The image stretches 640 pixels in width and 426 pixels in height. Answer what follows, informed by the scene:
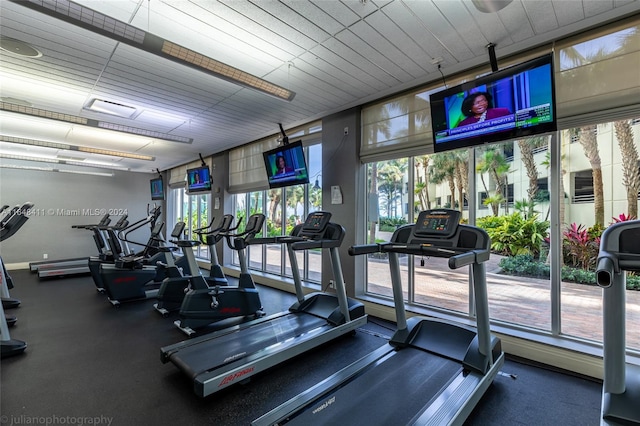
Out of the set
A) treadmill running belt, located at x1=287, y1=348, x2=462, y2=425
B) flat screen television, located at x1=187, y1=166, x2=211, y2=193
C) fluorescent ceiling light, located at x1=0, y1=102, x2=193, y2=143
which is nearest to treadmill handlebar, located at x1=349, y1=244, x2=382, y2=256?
treadmill running belt, located at x1=287, y1=348, x2=462, y2=425

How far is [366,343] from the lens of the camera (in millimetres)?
3400

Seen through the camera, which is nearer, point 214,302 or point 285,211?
point 214,302

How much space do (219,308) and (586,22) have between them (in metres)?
4.87

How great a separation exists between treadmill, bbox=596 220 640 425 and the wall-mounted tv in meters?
1.09

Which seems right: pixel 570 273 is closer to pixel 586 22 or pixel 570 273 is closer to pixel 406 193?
pixel 406 193

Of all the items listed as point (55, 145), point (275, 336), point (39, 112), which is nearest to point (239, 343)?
point (275, 336)

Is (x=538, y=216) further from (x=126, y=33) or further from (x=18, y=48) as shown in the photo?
(x=18, y=48)

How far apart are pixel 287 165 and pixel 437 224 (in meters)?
2.85

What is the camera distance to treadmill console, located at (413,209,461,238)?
2.58m

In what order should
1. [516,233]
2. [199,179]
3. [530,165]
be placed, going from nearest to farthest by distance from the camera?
[530,165], [516,233], [199,179]

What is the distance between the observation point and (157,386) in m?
2.52

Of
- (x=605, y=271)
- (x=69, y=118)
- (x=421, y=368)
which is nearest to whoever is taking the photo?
(x=605, y=271)

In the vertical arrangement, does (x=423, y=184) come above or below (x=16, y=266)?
above

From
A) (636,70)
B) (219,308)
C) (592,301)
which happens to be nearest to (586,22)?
(636,70)
